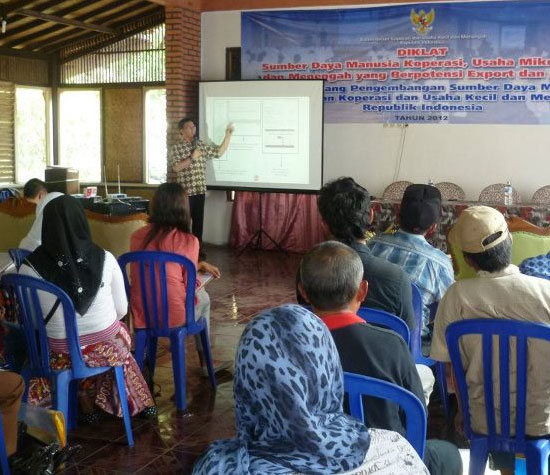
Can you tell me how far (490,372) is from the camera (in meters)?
2.50

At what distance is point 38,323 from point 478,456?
1.83 m

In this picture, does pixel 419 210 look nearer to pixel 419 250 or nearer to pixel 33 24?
pixel 419 250

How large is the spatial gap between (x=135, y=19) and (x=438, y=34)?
420 cm

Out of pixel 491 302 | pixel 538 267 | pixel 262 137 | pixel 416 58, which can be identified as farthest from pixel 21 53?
pixel 491 302

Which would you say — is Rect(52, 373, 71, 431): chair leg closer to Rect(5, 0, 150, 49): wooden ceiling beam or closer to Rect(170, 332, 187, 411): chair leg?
Rect(170, 332, 187, 411): chair leg

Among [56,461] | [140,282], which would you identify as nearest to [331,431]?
[56,461]

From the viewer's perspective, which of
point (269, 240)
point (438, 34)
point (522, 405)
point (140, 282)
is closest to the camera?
point (522, 405)

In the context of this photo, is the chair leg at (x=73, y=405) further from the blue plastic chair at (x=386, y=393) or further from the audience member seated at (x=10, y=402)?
the blue plastic chair at (x=386, y=393)

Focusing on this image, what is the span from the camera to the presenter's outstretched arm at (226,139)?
29.3ft

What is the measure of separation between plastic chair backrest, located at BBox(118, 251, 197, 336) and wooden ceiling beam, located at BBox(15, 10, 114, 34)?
6281 mm

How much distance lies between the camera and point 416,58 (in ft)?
27.9

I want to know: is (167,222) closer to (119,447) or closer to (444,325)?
(119,447)

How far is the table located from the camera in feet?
22.6

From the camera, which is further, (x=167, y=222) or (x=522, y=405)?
(x=167, y=222)
